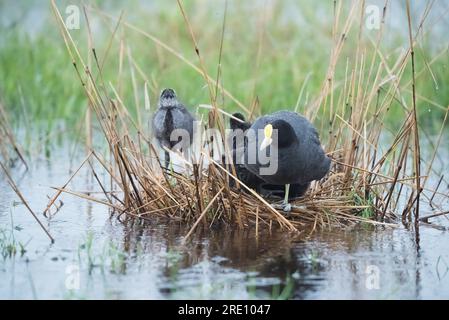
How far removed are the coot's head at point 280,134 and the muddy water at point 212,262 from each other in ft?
1.84

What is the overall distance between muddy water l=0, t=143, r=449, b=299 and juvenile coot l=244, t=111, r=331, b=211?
1.22 ft

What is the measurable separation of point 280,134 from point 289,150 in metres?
0.13

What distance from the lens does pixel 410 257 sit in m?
4.88

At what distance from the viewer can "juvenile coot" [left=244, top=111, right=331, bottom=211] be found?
5.29m

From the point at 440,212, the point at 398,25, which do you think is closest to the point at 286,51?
the point at 398,25

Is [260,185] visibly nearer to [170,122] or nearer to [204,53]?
[170,122]

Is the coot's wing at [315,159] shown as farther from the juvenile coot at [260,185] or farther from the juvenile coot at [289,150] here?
the juvenile coot at [260,185]

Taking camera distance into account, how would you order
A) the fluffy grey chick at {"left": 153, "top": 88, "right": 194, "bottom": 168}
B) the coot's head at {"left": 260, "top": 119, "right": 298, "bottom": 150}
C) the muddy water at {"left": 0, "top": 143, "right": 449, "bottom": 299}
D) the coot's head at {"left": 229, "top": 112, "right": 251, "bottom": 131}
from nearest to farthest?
the muddy water at {"left": 0, "top": 143, "right": 449, "bottom": 299}
the coot's head at {"left": 260, "top": 119, "right": 298, "bottom": 150}
the coot's head at {"left": 229, "top": 112, "right": 251, "bottom": 131}
the fluffy grey chick at {"left": 153, "top": 88, "right": 194, "bottom": 168}

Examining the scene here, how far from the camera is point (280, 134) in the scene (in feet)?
17.3

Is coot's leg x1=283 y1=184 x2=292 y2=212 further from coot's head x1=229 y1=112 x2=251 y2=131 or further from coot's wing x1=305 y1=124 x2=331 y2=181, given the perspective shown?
coot's head x1=229 y1=112 x2=251 y2=131

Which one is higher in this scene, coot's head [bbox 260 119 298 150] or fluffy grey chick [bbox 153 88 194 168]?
fluffy grey chick [bbox 153 88 194 168]

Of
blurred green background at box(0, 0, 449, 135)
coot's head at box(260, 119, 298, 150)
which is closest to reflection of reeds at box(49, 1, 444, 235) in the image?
coot's head at box(260, 119, 298, 150)

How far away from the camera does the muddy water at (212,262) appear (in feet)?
14.1

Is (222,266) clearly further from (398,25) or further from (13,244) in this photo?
(398,25)
